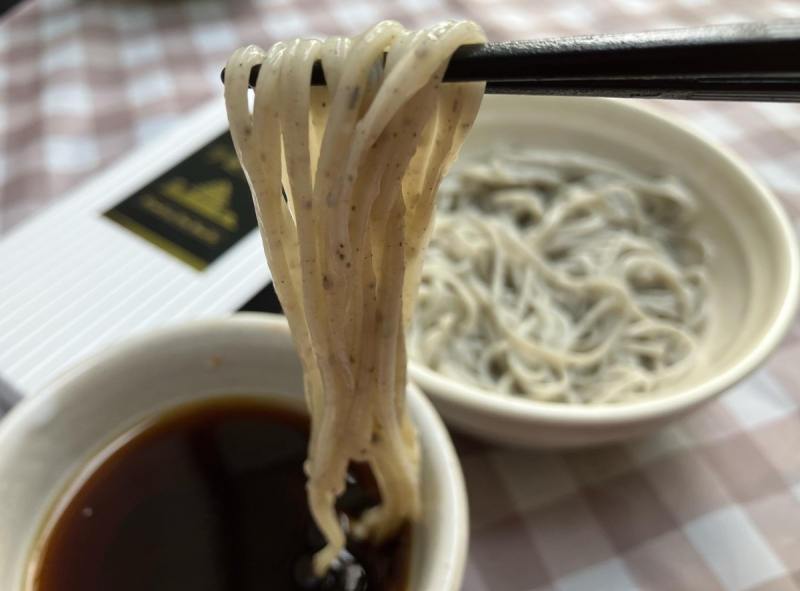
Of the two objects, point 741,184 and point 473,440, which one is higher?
point 741,184

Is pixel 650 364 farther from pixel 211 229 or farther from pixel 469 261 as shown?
pixel 211 229

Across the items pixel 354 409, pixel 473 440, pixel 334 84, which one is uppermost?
pixel 334 84

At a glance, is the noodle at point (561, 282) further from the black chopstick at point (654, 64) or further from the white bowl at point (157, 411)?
the black chopstick at point (654, 64)

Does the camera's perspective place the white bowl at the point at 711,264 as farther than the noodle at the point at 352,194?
Yes

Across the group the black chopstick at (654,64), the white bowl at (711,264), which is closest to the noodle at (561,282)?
the white bowl at (711,264)

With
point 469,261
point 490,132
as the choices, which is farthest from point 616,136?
point 469,261

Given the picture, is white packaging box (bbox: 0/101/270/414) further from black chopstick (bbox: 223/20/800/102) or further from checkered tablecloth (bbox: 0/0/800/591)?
black chopstick (bbox: 223/20/800/102)

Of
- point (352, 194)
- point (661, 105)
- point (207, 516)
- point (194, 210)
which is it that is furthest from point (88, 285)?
point (661, 105)
